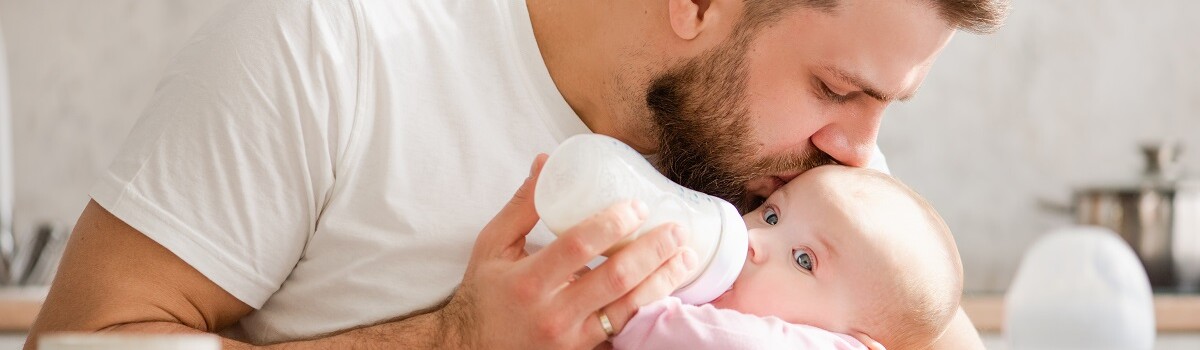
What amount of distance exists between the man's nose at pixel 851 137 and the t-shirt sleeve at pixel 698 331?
32 cm

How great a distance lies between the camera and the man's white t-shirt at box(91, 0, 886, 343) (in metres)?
1.38

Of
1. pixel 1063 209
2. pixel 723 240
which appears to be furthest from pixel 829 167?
pixel 1063 209

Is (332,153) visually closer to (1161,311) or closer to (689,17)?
(689,17)

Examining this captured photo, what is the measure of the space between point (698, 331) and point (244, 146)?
548 millimetres

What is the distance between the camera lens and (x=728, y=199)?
1.59 meters

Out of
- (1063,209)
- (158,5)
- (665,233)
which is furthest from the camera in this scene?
(1063,209)

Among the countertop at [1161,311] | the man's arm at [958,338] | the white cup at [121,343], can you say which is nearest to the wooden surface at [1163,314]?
the countertop at [1161,311]

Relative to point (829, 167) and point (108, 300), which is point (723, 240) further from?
point (108, 300)

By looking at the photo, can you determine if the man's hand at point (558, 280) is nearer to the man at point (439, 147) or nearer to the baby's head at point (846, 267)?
the man at point (439, 147)

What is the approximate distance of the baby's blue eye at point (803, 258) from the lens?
4.59ft

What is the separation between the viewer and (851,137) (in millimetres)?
1538

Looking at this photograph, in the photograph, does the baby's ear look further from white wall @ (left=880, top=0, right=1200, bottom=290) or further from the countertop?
white wall @ (left=880, top=0, right=1200, bottom=290)

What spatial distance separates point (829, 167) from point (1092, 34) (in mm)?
1979

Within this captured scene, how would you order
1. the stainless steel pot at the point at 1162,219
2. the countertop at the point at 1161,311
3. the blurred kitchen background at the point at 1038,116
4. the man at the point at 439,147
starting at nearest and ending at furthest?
the man at the point at 439,147
the countertop at the point at 1161,311
the stainless steel pot at the point at 1162,219
the blurred kitchen background at the point at 1038,116
